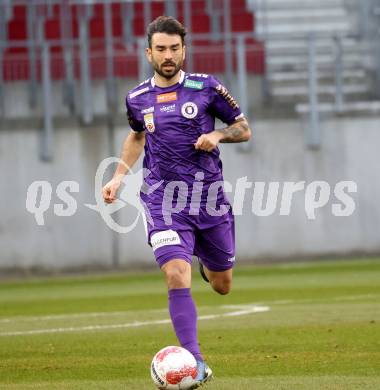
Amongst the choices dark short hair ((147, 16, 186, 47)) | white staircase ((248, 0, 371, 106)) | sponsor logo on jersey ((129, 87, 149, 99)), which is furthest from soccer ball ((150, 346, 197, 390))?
white staircase ((248, 0, 371, 106))

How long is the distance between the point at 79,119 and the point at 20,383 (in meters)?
13.6

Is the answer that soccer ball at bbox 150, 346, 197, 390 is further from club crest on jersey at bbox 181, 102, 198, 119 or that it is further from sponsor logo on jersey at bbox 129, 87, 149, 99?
sponsor logo on jersey at bbox 129, 87, 149, 99

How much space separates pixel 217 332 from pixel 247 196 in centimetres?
1084

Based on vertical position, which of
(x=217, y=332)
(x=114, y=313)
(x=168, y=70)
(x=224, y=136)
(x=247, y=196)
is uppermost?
(x=168, y=70)

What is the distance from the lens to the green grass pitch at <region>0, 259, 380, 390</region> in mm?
8336

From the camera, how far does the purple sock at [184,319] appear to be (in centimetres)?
788

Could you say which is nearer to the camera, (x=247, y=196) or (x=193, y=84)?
(x=193, y=84)

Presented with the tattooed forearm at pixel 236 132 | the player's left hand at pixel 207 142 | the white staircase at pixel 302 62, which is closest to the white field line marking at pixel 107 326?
the tattooed forearm at pixel 236 132

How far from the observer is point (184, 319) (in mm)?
7910

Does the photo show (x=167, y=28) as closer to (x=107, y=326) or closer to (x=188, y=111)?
(x=188, y=111)

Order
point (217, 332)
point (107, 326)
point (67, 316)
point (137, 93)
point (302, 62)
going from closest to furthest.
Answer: point (137, 93) → point (217, 332) → point (107, 326) → point (67, 316) → point (302, 62)

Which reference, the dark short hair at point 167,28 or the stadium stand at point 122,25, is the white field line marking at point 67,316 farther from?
the stadium stand at point 122,25

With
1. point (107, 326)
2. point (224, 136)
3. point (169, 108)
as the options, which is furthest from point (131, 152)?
point (107, 326)

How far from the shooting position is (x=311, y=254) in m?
21.9
